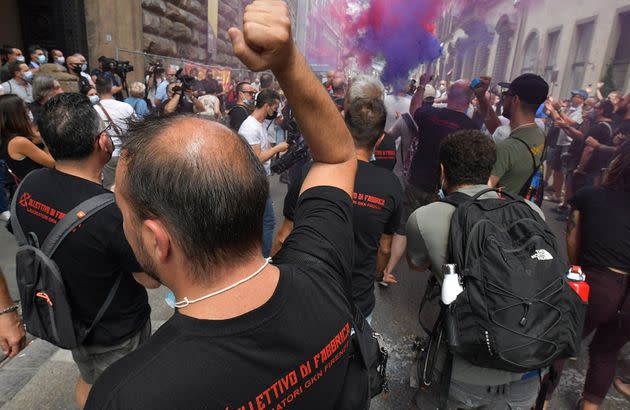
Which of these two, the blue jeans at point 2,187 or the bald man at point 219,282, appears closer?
the bald man at point 219,282

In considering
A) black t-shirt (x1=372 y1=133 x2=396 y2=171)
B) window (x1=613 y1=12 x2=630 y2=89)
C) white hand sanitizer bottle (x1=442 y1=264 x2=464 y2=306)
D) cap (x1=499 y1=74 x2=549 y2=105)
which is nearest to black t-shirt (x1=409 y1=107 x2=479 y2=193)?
black t-shirt (x1=372 y1=133 x2=396 y2=171)

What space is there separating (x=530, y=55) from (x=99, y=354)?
12192 mm

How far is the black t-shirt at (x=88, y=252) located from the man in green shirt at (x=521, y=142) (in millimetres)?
2411

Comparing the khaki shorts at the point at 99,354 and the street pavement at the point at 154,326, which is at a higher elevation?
the khaki shorts at the point at 99,354

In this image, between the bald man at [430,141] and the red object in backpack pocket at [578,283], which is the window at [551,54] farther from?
the red object in backpack pocket at [578,283]

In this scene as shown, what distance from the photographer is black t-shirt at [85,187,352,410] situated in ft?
2.14

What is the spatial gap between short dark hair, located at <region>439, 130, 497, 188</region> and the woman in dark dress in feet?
10.6

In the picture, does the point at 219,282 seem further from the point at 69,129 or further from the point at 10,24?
the point at 10,24

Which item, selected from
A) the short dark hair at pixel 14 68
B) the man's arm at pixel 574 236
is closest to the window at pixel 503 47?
the man's arm at pixel 574 236

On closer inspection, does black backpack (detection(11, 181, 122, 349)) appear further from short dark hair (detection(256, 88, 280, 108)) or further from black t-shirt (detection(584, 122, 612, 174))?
black t-shirt (detection(584, 122, 612, 174))

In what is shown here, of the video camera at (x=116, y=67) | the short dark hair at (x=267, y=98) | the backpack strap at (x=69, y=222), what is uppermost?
the video camera at (x=116, y=67)

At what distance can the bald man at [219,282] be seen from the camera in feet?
2.20

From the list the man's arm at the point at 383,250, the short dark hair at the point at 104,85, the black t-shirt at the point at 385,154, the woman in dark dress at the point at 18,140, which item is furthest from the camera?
the short dark hair at the point at 104,85

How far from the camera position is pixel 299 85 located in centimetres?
92
